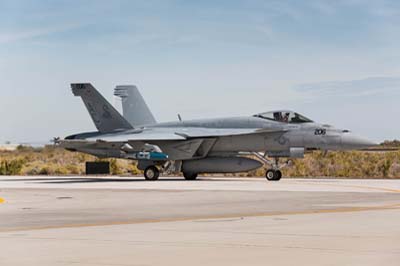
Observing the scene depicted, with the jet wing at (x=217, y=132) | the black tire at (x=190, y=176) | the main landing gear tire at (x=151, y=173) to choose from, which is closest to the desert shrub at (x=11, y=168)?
the main landing gear tire at (x=151, y=173)

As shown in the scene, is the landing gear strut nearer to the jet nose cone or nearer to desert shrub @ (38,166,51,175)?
the jet nose cone

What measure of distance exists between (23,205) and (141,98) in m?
23.8

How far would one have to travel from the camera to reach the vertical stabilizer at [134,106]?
4388 centimetres

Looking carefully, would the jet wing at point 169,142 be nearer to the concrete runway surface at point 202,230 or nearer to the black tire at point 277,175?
the black tire at point 277,175

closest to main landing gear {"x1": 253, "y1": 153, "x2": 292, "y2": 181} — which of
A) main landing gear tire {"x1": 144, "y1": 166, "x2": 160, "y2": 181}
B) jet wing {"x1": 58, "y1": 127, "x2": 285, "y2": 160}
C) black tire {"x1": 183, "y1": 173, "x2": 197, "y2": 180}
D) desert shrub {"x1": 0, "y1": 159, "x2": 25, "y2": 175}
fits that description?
jet wing {"x1": 58, "y1": 127, "x2": 285, "y2": 160}

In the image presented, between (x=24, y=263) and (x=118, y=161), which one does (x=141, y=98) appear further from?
(x=24, y=263)

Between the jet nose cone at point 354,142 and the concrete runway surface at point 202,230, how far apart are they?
12.7 meters

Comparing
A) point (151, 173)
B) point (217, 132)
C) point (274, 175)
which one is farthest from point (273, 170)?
point (151, 173)

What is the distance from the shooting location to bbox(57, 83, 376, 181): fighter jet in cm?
3675

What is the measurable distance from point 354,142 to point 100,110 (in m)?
12.5

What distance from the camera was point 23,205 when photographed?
69.1 feet

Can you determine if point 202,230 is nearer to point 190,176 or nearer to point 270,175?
point 270,175

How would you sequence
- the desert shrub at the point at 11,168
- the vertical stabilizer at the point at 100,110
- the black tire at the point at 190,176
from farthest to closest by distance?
the desert shrub at the point at 11,168, the vertical stabilizer at the point at 100,110, the black tire at the point at 190,176

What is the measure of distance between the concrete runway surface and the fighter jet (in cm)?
1299
